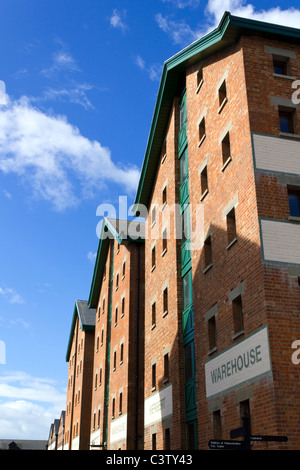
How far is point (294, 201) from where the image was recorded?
17797mm

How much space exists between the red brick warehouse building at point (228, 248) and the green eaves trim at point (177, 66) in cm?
7

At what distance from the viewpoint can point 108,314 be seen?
39.8 meters

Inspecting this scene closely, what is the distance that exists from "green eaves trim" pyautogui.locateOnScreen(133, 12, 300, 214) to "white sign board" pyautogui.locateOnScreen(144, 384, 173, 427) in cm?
1115

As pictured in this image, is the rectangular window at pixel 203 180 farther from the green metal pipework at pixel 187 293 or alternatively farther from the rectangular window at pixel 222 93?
the rectangular window at pixel 222 93

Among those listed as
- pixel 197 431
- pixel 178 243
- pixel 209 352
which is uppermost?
pixel 178 243

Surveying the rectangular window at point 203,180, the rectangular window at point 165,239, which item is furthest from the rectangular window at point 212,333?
the rectangular window at point 165,239

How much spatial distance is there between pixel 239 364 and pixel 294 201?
5.58 meters

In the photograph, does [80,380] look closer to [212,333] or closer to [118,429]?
[118,429]

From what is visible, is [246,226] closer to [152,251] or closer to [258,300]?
[258,300]

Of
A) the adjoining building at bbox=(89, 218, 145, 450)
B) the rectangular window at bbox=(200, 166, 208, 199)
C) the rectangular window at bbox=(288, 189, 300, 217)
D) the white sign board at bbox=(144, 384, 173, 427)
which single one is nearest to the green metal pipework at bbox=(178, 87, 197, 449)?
the white sign board at bbox=(144, 384, 173, 427)

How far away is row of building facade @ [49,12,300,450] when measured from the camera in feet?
51.4

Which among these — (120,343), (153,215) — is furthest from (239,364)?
(120,343)
